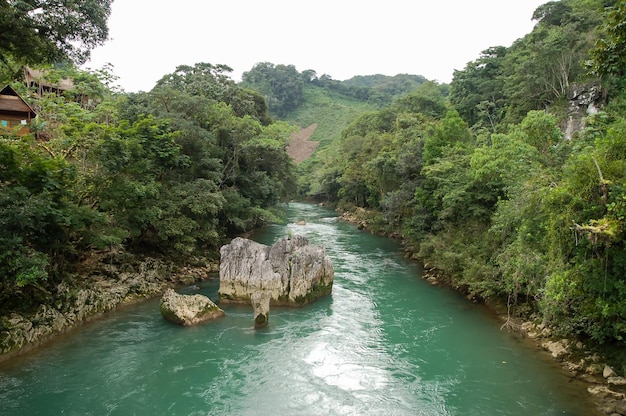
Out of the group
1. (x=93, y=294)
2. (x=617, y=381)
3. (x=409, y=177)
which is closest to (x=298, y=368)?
(x=617, y=381)

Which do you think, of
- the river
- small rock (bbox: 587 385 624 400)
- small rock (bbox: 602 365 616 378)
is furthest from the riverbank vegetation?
the river

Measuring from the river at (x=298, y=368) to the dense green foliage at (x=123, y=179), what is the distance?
9.35 ft

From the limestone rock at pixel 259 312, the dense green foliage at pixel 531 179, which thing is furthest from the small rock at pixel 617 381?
the limestone rock at pixel 259 312

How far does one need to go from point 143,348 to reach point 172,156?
1025 centimetres

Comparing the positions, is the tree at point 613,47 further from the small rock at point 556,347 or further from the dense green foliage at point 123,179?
the dense green foliage at point 123,179

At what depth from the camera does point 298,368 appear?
1162 centimetres

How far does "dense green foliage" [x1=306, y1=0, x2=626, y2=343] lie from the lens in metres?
8.80

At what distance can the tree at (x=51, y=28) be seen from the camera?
25.9ft

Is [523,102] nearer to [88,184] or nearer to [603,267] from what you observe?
[603,267]

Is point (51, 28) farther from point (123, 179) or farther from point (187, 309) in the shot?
point (187, 309)

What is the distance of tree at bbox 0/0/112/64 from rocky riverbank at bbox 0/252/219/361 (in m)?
7.81

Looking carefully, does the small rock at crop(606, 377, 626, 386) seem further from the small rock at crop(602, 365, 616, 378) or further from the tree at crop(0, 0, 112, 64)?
the tree at crop(0, 0, 112, 64)

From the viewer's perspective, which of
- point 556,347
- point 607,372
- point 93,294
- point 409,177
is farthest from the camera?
point 409,177

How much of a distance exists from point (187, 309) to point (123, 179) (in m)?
5.84
